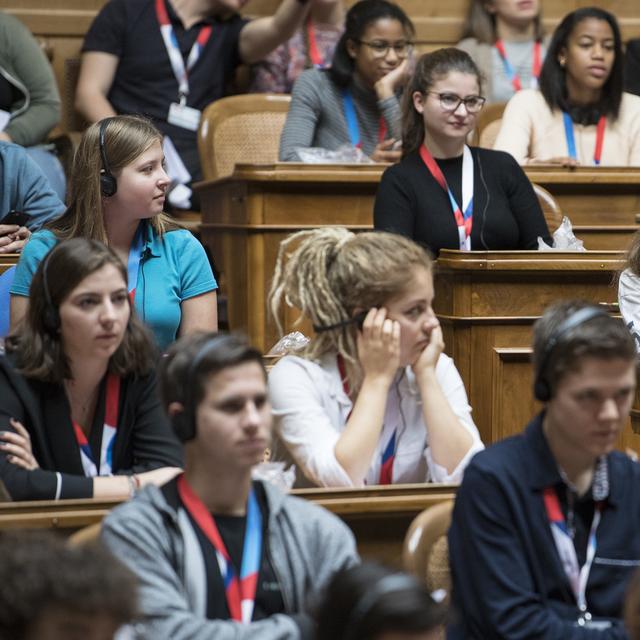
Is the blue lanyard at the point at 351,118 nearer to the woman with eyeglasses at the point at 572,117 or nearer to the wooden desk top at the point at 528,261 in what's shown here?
the woman with eyeglasses at the point at 572,117

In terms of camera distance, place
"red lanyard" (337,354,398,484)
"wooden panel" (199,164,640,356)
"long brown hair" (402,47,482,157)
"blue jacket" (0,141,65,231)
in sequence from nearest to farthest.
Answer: "red lanyard" (337,354,398,484) < "blue jacket" (0,141,65,231) < "long brown hair" (402,47,482,157) < "wooden panel" (199,164,640,356)

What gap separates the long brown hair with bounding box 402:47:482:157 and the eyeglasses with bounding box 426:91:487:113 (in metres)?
0.06

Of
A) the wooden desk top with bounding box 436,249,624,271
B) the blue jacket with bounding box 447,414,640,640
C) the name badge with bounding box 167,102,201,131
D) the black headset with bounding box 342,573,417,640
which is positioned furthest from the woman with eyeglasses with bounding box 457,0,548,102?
the black headset with bounding box 342,573,417,640

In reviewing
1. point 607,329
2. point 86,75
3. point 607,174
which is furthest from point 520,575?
point 86,75

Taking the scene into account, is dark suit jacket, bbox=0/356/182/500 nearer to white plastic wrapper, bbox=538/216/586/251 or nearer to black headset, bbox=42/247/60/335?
black headset, bbox=42/247/60/335

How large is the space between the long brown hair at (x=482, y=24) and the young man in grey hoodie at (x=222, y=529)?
4397 millimetres

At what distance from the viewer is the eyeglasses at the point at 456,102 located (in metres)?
4.34

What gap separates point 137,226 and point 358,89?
2.13 m

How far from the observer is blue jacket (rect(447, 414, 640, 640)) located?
212 centimetres

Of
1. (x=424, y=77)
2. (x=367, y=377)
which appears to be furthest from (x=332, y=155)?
(x=367, y=377)

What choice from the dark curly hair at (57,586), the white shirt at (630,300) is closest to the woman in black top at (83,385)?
the dark curly hair at (57,586)

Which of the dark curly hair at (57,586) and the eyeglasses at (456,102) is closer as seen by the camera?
the dark curly hair at (57,586)

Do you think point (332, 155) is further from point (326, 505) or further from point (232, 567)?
point (232, 567)

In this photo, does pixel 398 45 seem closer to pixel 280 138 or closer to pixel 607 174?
pixel 280 138
